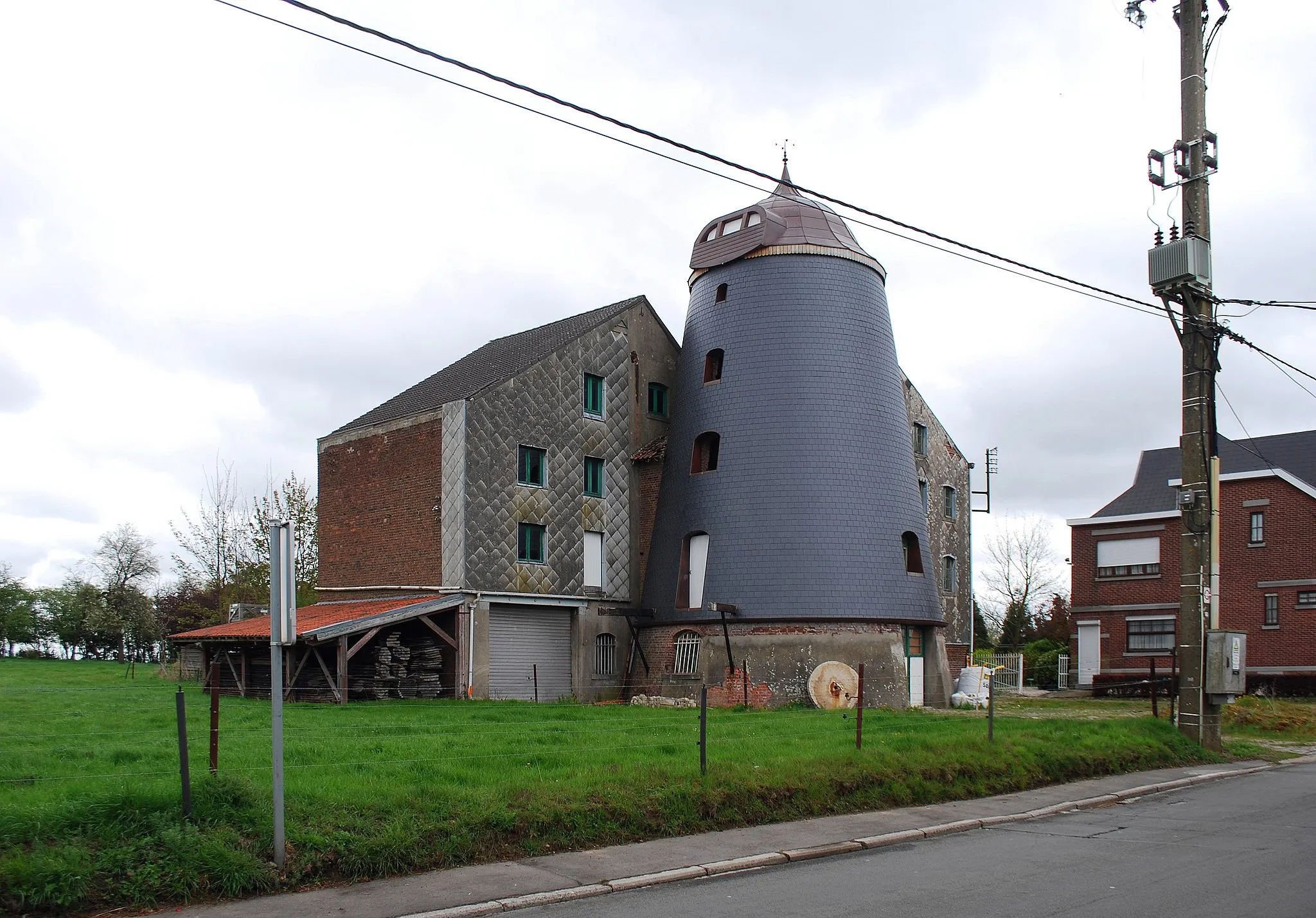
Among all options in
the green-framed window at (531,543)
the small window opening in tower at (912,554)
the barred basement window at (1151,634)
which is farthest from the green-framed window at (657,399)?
the barred basement window at (1151,634)

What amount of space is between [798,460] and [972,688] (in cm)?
988

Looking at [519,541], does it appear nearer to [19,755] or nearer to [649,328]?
[649,328]

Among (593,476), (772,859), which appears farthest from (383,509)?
(772,859)

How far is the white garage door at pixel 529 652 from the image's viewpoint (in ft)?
94.3

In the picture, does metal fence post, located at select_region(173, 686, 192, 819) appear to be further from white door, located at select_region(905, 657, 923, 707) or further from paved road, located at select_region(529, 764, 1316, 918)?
white door, located at select_region(905, 657, 923, 707)

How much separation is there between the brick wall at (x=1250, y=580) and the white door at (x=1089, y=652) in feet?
0.74

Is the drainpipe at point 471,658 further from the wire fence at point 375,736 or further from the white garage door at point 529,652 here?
the wire fence at point 375,736

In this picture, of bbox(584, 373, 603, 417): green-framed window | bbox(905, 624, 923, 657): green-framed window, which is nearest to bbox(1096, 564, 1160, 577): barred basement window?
bbox(905, 624, 923, 657): green-framed window

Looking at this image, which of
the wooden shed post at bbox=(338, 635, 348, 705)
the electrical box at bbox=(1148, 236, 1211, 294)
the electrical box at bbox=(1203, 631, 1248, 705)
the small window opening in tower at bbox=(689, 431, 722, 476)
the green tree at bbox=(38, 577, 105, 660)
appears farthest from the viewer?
the green tree at bbox=(38, 577, 105, 660)

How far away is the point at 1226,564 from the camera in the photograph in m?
42.2

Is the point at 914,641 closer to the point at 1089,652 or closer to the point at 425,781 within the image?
the point at 1089,652

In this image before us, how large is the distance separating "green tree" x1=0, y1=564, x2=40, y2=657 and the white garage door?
2799 inches

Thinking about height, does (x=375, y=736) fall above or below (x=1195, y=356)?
below

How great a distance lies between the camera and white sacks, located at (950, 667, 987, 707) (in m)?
31.5
